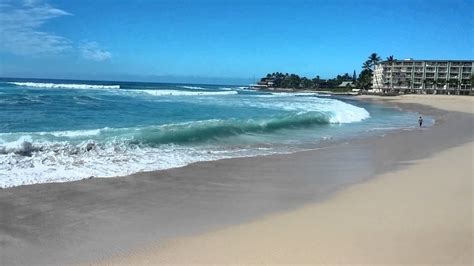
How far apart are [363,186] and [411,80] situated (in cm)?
13469

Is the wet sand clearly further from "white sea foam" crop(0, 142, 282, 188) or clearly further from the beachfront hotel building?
the beachfront hotel building

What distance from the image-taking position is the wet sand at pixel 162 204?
5074 mm

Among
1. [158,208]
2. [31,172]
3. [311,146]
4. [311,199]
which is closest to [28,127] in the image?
[31,172]

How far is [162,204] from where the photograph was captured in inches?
278

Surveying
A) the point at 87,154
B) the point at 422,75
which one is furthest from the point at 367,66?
the point at 87,154

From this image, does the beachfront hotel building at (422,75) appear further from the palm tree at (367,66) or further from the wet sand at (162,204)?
the wet sand at (162,204)

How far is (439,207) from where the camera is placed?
272 inches

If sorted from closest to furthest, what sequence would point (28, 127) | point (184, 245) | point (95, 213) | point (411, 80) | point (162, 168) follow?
point (184, 245)
point (95, 213)
point (162, 168)
point (28, 127)
point (411, 80)

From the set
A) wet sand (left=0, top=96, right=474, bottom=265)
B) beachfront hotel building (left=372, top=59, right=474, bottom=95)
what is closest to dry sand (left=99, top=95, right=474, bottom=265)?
wet sand (left=0, top=96, right=474, bottom=265)

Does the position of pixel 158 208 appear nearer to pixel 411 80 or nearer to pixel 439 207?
pixel 439 207

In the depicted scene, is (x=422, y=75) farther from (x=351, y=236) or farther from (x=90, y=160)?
(x=351, y=236)

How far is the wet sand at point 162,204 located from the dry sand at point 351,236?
73mm

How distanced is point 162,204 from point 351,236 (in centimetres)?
320

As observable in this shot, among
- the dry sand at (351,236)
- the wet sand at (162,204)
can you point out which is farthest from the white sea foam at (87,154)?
the dry sand at (351,236)
